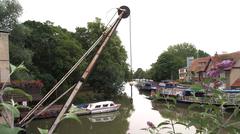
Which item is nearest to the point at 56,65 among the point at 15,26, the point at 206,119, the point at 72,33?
the point at 15,26

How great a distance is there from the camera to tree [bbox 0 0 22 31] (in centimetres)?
3131

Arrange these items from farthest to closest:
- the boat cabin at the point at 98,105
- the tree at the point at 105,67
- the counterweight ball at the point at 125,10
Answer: the tree at the point at 105,67 → the boat cabin at the point at 98,105 → the counterweight ball at the point at 125,10

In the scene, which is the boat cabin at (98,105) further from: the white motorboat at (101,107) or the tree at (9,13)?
the tree at (9,13)

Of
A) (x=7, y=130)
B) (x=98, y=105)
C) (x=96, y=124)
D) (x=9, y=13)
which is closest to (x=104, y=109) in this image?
(x=98, y=105)

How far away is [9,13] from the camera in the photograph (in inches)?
1247

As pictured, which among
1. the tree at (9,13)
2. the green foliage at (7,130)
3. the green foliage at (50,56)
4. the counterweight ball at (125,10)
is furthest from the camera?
the green foliage at (50,56)

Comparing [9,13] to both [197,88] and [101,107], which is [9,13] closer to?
[101,107]

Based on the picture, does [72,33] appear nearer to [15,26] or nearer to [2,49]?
[15,26]

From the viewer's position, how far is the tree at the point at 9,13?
1233 inches

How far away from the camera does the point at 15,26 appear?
31.9 m

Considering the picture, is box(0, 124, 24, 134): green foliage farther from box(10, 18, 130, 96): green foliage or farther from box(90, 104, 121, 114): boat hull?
box(90, 104, 121, 114): boat hull

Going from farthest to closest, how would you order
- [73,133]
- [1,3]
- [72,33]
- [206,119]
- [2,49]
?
[72,33], [1,3], [73,133], [2,49], [206,119]

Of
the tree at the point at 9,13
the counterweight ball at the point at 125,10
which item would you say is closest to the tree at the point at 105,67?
the tree at the point at 9,13

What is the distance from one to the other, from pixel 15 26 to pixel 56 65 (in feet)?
22.5
